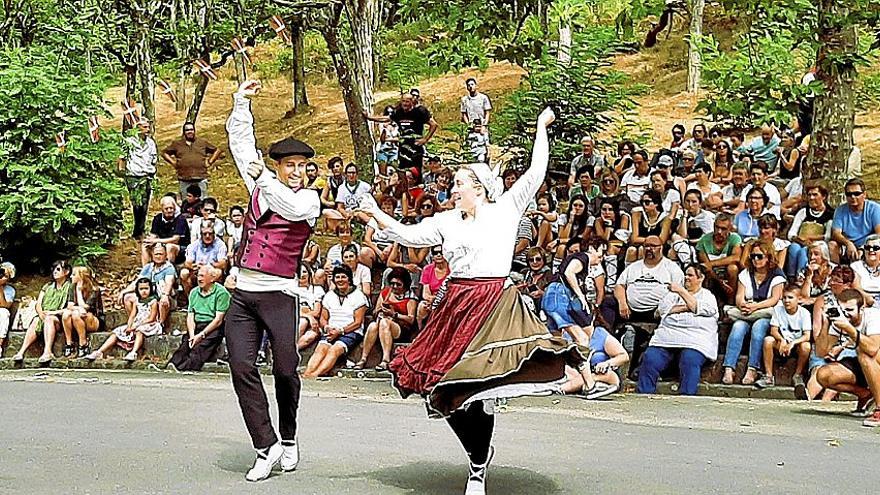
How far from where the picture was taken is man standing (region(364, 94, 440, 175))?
59.1 feet

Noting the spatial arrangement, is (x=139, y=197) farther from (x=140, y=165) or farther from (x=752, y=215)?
(x=752, y=215)

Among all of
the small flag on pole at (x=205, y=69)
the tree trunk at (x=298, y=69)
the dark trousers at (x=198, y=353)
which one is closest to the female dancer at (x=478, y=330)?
the dark trousers at (x=198, y=353)

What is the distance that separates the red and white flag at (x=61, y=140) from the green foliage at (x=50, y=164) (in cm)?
8

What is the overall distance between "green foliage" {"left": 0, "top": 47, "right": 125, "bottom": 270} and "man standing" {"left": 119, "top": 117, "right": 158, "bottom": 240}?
241 mm

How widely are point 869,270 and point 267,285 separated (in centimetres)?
649

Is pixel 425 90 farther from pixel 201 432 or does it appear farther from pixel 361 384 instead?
pixel 201 432

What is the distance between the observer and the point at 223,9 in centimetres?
2327

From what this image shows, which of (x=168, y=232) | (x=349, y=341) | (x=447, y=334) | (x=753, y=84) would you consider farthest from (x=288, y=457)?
(x=168, y=232)

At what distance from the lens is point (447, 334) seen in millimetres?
6379

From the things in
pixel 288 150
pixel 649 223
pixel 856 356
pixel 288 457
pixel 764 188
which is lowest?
pixel 288 457

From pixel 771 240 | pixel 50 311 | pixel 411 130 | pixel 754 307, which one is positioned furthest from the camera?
pixel 411 130

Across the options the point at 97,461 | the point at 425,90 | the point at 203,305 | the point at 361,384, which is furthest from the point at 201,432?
the point at 425,90

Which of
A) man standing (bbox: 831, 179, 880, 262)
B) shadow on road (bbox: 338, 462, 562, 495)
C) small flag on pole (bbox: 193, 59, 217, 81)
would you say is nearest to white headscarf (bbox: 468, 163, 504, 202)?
shadow on road (bbox: 338, 462, 562, 495)

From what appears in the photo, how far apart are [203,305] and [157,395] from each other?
310cm
